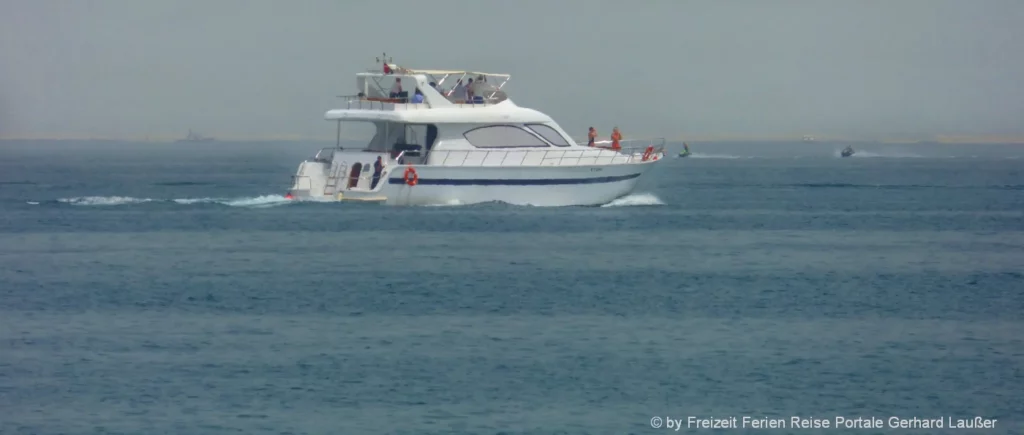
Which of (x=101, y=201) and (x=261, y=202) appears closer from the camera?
(x=261, y=202)

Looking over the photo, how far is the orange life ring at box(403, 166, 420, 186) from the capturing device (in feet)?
153

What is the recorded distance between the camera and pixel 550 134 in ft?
160

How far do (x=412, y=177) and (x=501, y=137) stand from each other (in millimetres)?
3460

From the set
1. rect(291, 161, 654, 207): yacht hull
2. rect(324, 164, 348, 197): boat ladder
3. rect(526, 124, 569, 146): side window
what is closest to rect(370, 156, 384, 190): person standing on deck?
rect(291, 161, 654, 207): yacht hull

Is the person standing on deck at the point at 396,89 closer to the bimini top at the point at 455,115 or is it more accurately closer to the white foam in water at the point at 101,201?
the bimini top at the point at 455,115

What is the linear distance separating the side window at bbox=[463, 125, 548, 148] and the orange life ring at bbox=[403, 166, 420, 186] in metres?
2.31

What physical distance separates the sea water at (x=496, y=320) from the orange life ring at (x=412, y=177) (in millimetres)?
1163

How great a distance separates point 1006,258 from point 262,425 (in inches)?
1064

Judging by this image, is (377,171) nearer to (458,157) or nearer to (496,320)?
(458,157)

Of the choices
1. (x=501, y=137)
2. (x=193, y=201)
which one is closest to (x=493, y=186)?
(x=501, y=137)

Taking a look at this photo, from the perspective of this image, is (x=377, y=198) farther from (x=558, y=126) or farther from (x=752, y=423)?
(x=752, y=423)

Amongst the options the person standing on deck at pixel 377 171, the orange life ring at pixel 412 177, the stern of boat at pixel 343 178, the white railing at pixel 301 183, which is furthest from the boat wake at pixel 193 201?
the orange life ring at pixel 412 177

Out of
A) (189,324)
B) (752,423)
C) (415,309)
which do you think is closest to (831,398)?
(752,423)

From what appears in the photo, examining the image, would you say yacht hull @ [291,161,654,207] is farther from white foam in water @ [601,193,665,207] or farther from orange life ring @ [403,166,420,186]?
white foam in water @ [601,193,665,207]
